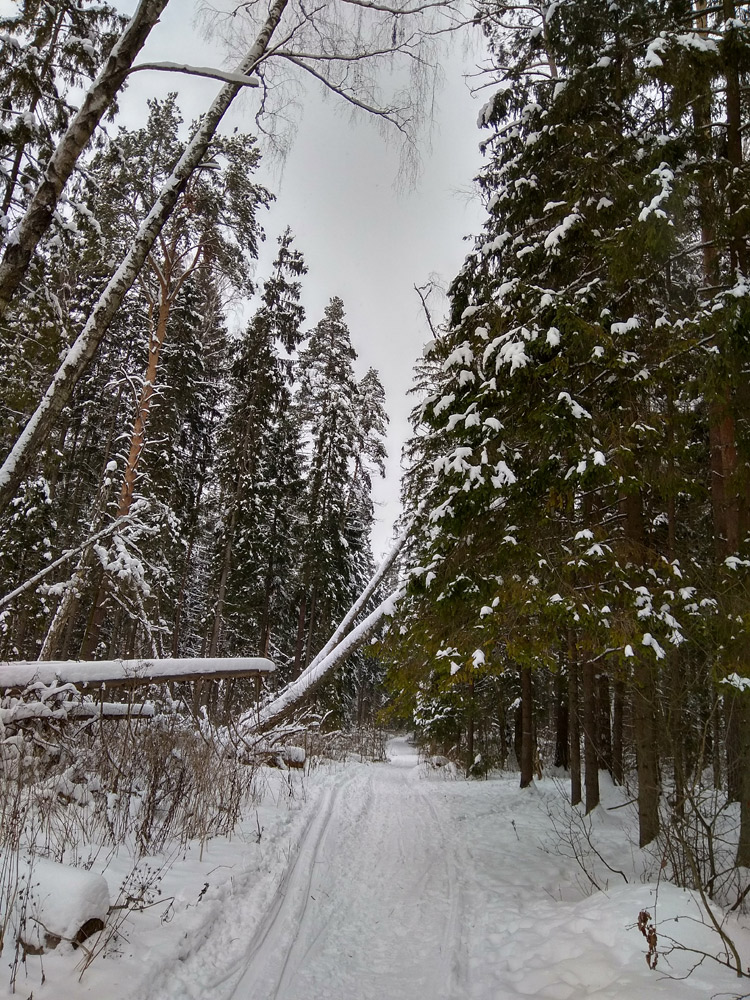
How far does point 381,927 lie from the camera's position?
4.46m

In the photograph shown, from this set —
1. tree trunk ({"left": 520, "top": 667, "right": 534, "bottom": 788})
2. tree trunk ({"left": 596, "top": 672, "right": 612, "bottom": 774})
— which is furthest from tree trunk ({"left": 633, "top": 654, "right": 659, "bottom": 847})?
tree trunk ({"left": 520, "top": 667, "right": 534, "bottom": 788})

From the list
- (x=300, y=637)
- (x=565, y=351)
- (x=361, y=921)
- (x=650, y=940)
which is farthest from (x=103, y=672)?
(x=300, y=637)

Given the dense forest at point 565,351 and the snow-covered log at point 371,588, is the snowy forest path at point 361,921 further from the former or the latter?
the snow-covered log at point 371,588

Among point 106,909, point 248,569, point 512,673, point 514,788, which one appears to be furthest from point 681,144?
point 248,569

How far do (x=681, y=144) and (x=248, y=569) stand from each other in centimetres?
1918

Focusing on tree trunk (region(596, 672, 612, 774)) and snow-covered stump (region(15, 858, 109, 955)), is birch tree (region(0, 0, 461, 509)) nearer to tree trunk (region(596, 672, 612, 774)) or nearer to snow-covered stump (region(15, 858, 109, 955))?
snow-covered stump (region(15, 858, 109, 955))

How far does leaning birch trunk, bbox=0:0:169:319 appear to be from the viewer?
12.8ft

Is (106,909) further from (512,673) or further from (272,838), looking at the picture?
(512,673)

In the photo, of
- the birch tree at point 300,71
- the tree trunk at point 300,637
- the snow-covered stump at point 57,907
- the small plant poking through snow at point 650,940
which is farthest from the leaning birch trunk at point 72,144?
the tree trunk at point 300,637

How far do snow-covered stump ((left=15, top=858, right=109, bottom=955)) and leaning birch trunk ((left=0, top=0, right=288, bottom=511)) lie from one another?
2.34 m

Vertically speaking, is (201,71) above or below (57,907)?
above

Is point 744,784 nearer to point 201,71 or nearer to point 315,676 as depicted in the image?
point 201,71

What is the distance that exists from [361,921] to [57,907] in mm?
2730

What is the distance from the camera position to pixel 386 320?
1214 centimetres
